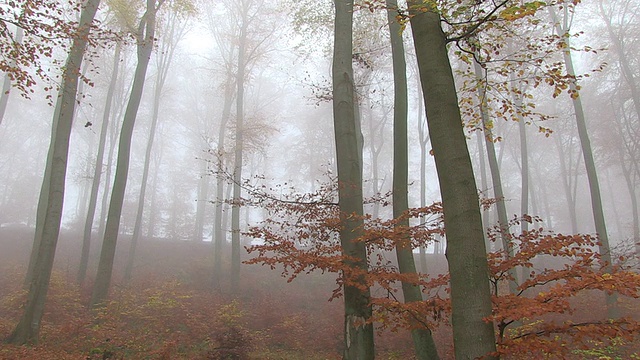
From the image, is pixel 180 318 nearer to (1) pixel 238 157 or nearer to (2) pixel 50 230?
(2) pixel 50 230

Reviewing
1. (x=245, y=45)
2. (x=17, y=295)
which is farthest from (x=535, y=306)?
(x=245, y=45)

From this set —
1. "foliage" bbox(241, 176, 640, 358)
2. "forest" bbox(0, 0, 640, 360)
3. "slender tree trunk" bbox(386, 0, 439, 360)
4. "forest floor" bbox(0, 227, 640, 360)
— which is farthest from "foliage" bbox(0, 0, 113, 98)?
"slender tree trunk" bbox(386, 0, 439, 360)

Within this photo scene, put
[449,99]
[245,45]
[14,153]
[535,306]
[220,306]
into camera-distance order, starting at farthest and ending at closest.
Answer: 1. [14,153]
2. [245,45]
3. [220,306]
4. [449,99]
5. [535,306]

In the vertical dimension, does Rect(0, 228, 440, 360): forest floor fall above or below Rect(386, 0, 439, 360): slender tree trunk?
below

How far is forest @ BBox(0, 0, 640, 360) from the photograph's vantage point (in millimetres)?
3570

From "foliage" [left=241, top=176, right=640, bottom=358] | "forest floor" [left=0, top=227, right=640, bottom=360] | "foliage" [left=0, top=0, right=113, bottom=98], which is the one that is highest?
"foliage" [left=0, top=0, right=113, bottom=98]

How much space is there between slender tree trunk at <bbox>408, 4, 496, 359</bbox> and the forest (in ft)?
0.05

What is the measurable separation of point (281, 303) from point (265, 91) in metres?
18.1

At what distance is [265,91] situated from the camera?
27.6 metres

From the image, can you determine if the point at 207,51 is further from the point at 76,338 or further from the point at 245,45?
the point at 76,338

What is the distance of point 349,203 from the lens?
5.84m

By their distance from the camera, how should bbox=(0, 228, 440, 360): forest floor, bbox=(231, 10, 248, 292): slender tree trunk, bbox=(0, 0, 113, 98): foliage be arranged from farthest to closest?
bbox=(231, 10, 248, 292): slender tree trunk < bbox=(0, 228, 440, 360): forest floor < bbox=(0, 0, 113, 98): foliage

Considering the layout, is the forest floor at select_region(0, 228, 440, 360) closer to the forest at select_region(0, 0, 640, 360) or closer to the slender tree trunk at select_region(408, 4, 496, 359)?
the forest at select_region(0, 0, 640, 360)

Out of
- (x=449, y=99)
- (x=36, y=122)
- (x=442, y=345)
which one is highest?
(x=36, y=122)
